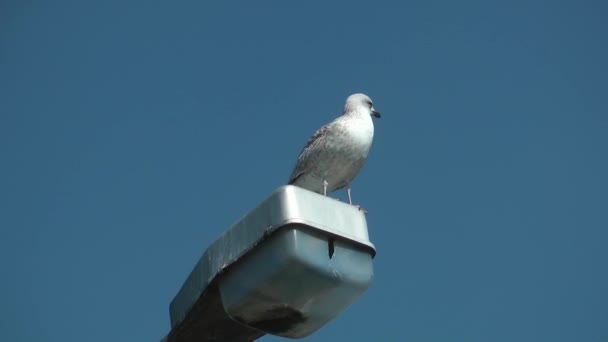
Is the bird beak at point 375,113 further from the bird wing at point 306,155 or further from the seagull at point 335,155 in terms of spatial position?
the bird wing at point 306,155

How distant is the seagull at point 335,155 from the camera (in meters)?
7.37

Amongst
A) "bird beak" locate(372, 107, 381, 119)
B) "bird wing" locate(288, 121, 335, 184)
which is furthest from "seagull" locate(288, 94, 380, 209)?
"bird beak" locate(372, 107, 381, 119)

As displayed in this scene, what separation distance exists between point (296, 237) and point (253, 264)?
244 millimetres

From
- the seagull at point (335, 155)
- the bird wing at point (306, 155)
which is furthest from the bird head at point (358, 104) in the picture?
the bird wing at point (306, 155)

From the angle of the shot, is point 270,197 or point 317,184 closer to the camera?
point 270,197

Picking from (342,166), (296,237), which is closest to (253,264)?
(296,237)

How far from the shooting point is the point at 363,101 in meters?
8.66

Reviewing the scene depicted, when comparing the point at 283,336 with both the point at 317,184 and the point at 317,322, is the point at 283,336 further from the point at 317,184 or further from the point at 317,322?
the point at 317,184

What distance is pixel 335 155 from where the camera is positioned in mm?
7363

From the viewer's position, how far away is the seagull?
24.2 ft

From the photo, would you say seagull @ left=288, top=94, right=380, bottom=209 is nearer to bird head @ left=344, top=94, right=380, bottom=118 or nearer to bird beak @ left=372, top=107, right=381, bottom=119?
bird head @ left=344, top=94, right=380, bottom=118

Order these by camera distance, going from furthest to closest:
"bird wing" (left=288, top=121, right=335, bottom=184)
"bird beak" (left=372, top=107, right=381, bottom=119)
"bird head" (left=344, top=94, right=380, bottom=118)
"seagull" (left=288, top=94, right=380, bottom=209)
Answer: "bird beak" (left=372, top=107, right=381, bottom=119)
"bird head" (left=344, top=94, right=380, bottom=118)
"bird wing" (left=288, top=121, right=335, bottom=184)
"seagull" (left=288, top=94, right=380, bottom=209)

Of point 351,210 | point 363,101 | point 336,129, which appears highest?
point 363,101

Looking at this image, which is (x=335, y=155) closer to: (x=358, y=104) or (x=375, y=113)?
(x=358, y=104)
